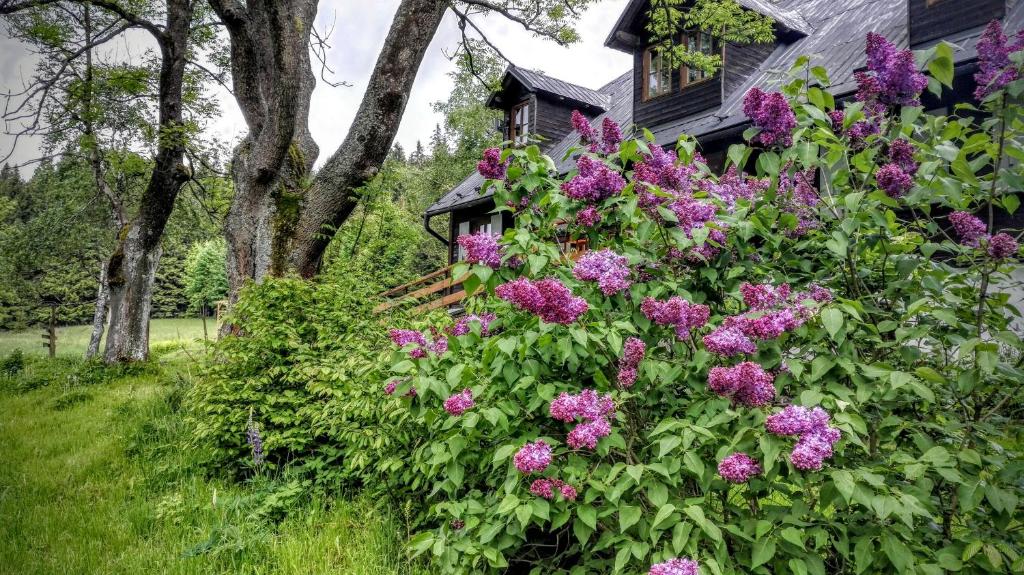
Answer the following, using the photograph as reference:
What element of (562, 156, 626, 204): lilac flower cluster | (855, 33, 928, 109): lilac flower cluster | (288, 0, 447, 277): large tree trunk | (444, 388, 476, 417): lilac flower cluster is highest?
(288, 0, 447, 277): large tree trunk

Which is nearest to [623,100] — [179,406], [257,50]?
[257,50]

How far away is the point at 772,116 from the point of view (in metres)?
1.86

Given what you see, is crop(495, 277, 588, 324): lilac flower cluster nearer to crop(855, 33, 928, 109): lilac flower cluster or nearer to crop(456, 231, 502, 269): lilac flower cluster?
crop(456, 231, 502, 269): lilac flower cluster

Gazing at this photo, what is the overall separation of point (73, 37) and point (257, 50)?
7001 millimetres

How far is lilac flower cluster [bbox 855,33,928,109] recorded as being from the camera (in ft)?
5.89

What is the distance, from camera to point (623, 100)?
15.0 m

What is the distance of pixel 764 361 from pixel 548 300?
738 mm

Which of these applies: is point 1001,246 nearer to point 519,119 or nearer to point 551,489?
point 551,489

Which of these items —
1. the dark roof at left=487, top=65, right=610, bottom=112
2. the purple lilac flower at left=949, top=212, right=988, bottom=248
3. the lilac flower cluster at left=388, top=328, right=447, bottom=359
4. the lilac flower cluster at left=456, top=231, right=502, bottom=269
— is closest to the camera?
the purple lilac flower at left=949, top=212, right=988, bottom=248

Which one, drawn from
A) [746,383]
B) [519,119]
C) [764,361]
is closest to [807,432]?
[746,383]

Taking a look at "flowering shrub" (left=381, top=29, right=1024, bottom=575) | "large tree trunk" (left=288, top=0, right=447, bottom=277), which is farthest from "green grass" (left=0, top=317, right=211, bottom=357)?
"flowering shrub" (left=381, top=29, right=1024, bottom=575)

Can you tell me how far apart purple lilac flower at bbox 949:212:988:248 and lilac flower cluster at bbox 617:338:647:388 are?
3.72 ft

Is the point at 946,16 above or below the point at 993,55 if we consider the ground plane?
above

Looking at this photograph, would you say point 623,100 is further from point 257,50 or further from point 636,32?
point 257,50
